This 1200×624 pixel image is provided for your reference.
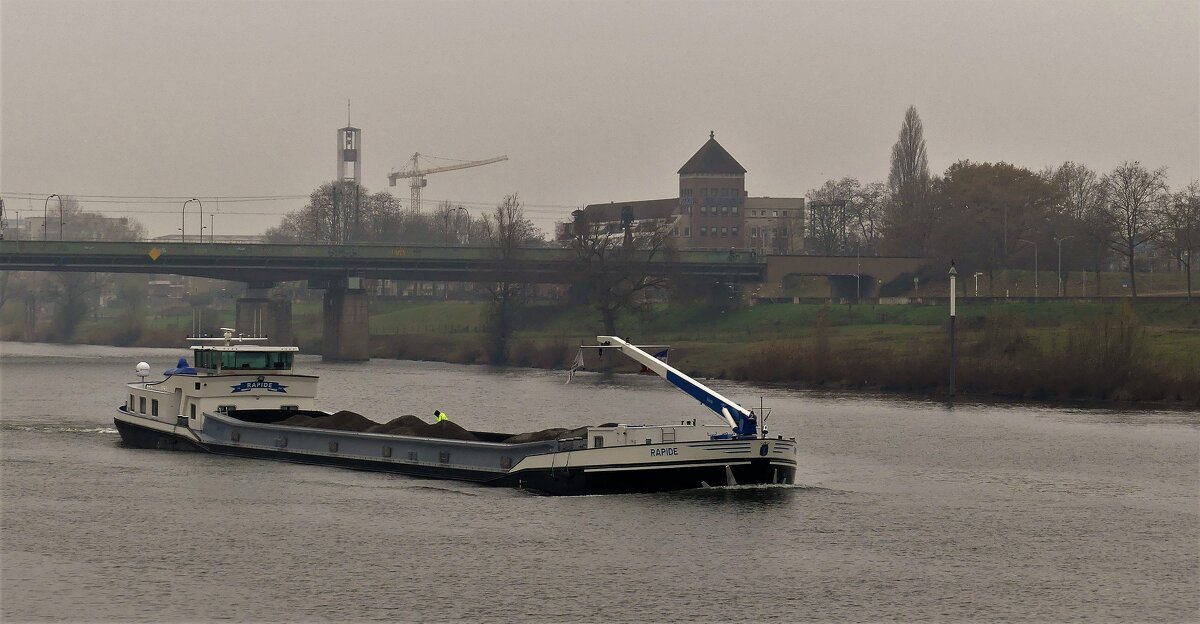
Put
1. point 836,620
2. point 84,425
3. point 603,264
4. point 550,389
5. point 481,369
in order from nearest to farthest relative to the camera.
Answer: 1. point 836,620
2. point 84,425
3. point 550,389
4. point 481,369
5. point 603,264

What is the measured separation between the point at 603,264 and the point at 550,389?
34.4m

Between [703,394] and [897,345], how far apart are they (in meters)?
57.8

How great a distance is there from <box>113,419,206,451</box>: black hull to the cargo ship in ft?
0.20

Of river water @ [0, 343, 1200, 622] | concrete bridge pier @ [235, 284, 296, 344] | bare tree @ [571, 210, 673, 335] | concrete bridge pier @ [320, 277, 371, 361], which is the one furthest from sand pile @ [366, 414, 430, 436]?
concrete bridge pier @ [235, 284, 296, 344]

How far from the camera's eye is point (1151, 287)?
142000mm

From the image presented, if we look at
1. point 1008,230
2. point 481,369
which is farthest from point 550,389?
point 1008,230

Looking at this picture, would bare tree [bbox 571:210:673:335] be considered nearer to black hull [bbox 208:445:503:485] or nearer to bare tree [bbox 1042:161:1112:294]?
bare tree [bbox 1042:161:1112:294]

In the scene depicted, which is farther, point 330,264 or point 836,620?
point 330,264

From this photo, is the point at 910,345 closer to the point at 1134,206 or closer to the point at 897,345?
the point at 897,345

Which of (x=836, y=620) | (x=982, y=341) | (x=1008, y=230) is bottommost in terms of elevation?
(x=836, y=620)

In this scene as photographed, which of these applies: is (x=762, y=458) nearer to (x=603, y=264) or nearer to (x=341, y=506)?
(x=341, y=506)

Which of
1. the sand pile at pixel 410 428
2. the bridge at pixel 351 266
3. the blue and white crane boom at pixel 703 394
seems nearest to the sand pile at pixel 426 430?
the sand pile at pixel 410 428

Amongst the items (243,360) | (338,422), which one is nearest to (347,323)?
(243,360)

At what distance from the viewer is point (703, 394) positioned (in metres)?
48.5
